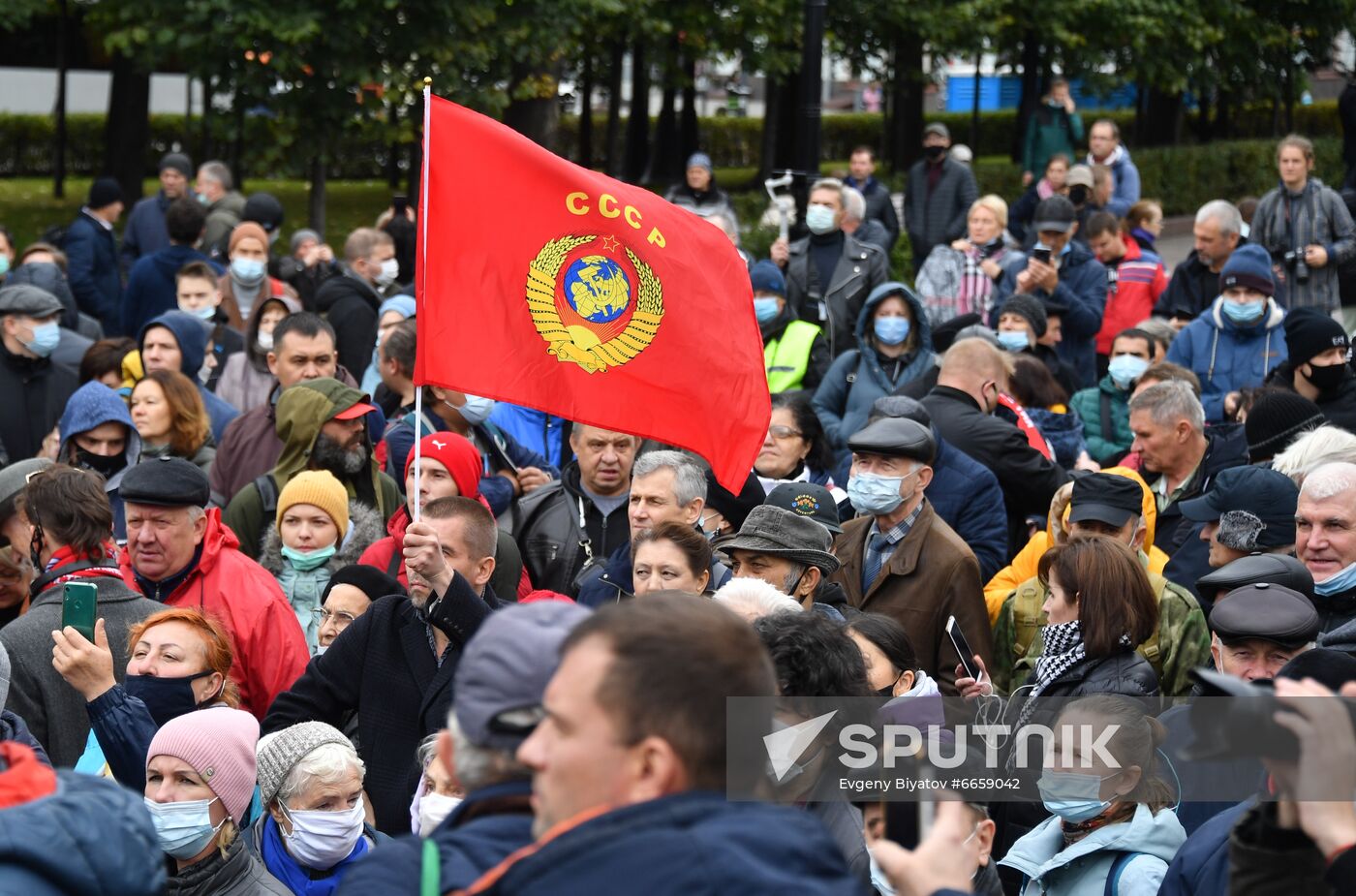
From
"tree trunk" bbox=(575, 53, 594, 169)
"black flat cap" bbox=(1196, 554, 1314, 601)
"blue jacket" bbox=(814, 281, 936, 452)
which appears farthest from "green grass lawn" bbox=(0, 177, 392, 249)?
"black flat cap" bbox=(1196, 554, 1314, 601)

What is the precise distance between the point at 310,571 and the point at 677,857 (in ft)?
16.9

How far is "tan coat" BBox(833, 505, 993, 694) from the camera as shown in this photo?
Answer: 6.90 metres

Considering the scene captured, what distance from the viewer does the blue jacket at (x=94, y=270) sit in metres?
13.9

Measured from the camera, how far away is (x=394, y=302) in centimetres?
1080

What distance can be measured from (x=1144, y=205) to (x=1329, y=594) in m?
9.36

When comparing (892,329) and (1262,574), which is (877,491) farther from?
Result: (892,329)

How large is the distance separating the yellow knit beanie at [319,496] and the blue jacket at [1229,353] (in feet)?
17.3

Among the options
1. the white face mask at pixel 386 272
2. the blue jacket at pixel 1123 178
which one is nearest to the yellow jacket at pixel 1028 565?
the white face mask at pixel 386 272

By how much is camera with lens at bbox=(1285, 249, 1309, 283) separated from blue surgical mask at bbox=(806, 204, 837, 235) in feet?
12.2

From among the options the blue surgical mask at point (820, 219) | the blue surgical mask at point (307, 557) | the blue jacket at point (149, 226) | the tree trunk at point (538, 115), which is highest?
the tree trunk at point (538, 115)

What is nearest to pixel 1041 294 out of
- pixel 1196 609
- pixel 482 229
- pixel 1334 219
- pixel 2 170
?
pixel 1334 219

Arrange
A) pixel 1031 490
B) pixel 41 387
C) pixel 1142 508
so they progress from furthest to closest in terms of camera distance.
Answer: pixel 41 387 < pixel 1031 490 < pixel 1142 508

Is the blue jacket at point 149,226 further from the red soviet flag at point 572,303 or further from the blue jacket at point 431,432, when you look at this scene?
the red soviet flag at point 572,303

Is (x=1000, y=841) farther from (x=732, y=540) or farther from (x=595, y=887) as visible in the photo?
(x=595, y=887)
